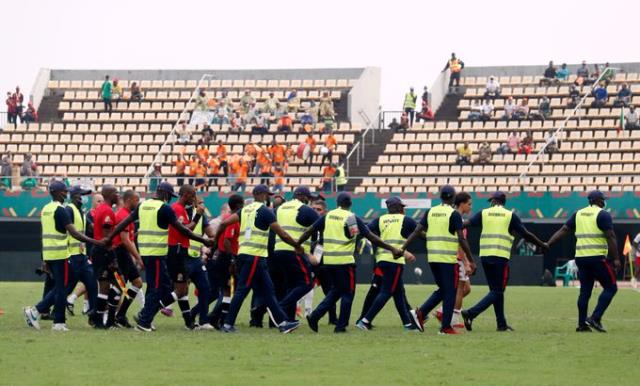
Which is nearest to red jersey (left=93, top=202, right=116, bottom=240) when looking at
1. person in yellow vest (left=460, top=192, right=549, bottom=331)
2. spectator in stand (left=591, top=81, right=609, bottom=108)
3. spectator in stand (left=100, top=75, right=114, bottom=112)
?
person in yellow vest (left=460, top=192, right=549, bottom=331)

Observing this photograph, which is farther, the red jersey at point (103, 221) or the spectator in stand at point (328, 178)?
the spectator in stand at point (328, 178)

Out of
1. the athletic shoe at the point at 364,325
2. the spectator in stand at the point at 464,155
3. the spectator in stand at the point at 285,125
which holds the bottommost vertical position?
the athletic shoe at the point at 364,325

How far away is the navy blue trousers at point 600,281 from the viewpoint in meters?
20.7

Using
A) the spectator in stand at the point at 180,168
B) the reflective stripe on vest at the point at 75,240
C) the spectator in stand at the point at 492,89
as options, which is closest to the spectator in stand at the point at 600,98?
the spectator in stand at the point at 492,89

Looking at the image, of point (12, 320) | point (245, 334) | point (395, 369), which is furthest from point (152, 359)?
point (12, 320)

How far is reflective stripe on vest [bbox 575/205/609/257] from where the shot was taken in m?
20.7

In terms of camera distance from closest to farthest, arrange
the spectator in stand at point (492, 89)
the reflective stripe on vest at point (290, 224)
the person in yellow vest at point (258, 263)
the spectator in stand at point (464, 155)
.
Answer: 1. the person in yellow vest at point (258, 263)
2. the reflective stripe on vest at point (290, 224)
3. the spectator in stand at point (464, 155)
4. the spectator in stand at point (492, 89)

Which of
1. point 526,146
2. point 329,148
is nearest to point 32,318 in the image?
point 526,146

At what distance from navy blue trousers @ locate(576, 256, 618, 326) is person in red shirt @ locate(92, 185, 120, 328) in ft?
21.2

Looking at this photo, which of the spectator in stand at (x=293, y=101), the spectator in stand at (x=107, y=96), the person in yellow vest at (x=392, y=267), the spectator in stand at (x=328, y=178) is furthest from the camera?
the spectator in stand at (x=107, y=96)

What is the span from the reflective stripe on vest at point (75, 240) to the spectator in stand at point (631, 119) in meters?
34.1

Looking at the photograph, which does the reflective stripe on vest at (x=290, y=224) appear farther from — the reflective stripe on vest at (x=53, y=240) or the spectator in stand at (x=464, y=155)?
the spectator in stand at (x=464, y=155)

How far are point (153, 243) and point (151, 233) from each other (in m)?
0.14

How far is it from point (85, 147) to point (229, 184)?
948 centimetres
